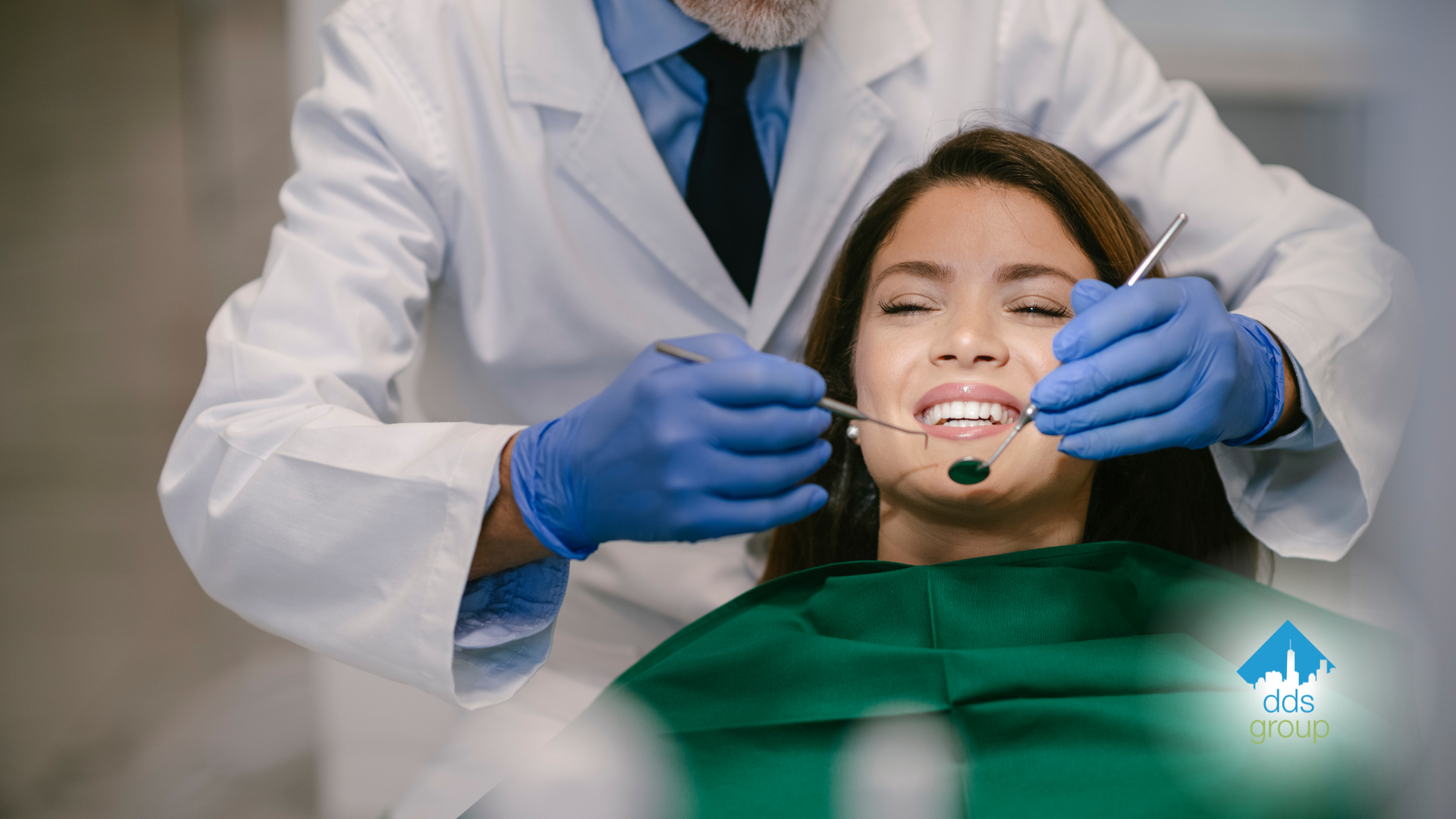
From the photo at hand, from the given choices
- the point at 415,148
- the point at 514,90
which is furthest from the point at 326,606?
the point at 514,90

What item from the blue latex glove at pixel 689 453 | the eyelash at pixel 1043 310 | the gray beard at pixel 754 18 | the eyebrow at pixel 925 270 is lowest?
the blue latex glove at pixel 689 453

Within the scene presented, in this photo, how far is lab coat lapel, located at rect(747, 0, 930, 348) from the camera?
4.52ft

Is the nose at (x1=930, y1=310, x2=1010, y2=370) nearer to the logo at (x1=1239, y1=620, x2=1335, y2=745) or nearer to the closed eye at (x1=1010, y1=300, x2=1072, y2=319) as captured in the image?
the closed eye at (x1=1010, y1=300, x2=1072, y2=319)

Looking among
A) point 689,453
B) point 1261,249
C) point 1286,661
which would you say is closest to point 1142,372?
point 1286,661

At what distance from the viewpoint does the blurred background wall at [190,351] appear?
155 centimetres

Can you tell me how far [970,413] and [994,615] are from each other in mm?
223

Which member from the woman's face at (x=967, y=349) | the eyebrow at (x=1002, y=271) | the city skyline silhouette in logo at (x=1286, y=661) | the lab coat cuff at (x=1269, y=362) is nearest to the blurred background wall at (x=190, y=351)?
the city skyline silhouette in logo at (x=1286, y=661)

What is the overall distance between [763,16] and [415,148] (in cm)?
52

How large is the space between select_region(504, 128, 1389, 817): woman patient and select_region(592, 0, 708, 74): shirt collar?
0.41 meters

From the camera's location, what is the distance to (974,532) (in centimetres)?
111

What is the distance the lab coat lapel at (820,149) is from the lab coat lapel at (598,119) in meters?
0.11

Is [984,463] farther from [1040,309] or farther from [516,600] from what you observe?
[516,600]

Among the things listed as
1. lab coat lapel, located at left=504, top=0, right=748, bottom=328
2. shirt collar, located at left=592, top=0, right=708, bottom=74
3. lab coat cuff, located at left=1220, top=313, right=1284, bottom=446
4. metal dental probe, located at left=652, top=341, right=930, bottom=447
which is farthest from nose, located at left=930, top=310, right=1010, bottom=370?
shirt collar, located at left=592, top=0, right=708, bottom=74

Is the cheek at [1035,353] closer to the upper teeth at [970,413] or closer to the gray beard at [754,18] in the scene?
the upper teeth at [970,413]
